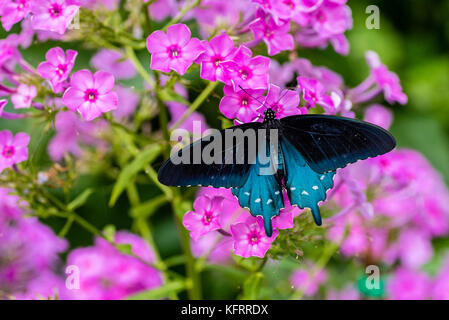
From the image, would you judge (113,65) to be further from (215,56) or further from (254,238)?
(254,238)

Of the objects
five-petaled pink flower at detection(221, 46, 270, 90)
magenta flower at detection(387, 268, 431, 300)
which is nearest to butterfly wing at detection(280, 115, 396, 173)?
five-petaled pink flower at detection(221, 46, 270, 90)

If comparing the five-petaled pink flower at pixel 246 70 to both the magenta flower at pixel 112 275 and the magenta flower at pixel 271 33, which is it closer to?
the magenta flower at pixel 271 33

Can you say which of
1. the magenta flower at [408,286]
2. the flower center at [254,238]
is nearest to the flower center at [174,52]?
the flower center at [254,238]

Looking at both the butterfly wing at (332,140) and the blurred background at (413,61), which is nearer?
the butterfly wing at (332,140)

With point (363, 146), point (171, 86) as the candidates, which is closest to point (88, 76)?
point (171, 86)

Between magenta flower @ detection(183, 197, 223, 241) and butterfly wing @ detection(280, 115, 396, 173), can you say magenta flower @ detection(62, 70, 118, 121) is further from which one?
butterfly wing @ detection(280, 115, 396, 173)

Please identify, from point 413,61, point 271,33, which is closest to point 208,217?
point 271,33

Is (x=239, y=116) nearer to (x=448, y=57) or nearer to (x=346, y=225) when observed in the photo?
(x=346, y=225)
